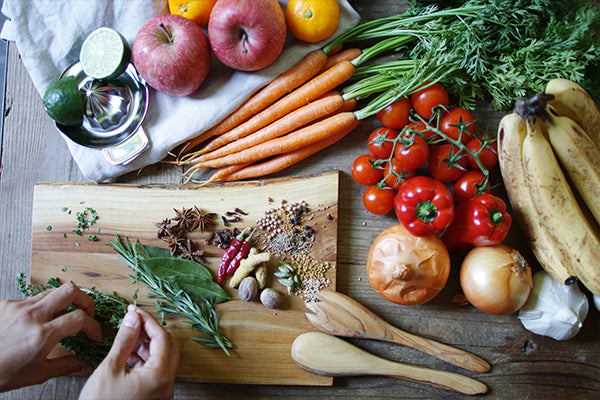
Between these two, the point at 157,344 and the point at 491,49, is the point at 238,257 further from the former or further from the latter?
the point at 491,49

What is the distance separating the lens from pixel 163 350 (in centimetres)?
113

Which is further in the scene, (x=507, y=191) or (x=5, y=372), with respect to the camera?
(x=507, y=191)

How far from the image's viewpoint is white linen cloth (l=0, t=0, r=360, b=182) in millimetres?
1331

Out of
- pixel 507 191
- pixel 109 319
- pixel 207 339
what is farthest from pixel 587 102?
pixel 109 319

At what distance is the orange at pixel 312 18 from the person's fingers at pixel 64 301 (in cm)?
104

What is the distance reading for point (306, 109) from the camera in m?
1.34

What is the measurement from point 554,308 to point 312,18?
44.4 inches

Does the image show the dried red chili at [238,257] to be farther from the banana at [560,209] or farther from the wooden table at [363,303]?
the banana at [560,209]

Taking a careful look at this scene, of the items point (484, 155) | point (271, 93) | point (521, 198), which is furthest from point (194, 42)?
point (521, 198)

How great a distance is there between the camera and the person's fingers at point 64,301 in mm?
1160

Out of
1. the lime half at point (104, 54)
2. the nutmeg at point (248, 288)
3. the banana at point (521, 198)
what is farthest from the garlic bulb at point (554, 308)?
the lime half at point (104, 54)

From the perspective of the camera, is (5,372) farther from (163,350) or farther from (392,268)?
(392,268)

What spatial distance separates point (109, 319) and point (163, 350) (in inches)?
12.4

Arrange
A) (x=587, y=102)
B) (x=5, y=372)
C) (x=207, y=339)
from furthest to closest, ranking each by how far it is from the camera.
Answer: (x=207, y=339) → (x=587, y=102) → (x=5, y=372)
